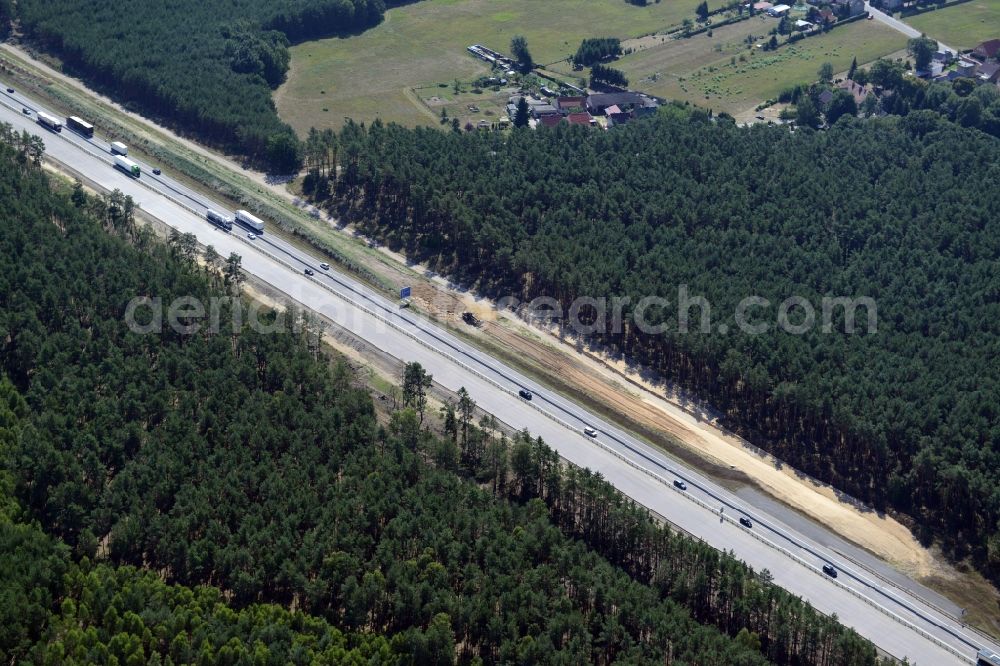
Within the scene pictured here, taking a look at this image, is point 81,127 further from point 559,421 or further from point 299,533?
point 299,533

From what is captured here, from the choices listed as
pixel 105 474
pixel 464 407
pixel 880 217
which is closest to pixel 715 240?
pixel 880 217

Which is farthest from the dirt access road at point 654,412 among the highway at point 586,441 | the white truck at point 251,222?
the white truck at point 251,222

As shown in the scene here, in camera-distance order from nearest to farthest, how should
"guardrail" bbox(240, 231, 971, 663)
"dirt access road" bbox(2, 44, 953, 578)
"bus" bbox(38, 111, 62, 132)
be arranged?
"guardrail" bbox(240, 231, 971, 663), "dirt access road" bbox(2, 44, 953, 578), "bus" bbox(38, 111, 62, 132)

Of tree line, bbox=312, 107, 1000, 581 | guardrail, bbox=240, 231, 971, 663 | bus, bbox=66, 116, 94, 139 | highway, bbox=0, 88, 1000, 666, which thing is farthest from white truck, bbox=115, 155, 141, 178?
guardrail, bbox=240, 231, 971, 663

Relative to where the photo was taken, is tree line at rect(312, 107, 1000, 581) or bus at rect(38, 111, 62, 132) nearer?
tree line at rect(312, 107, 1000, 581)

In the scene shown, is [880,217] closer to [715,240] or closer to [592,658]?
[715,240]

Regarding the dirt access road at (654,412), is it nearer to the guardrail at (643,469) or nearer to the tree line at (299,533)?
the guardrail at (643,469)

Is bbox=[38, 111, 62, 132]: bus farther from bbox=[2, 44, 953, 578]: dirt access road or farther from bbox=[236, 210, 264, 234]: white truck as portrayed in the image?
bbox=[2, 44, 953, 578]: dirt access road
